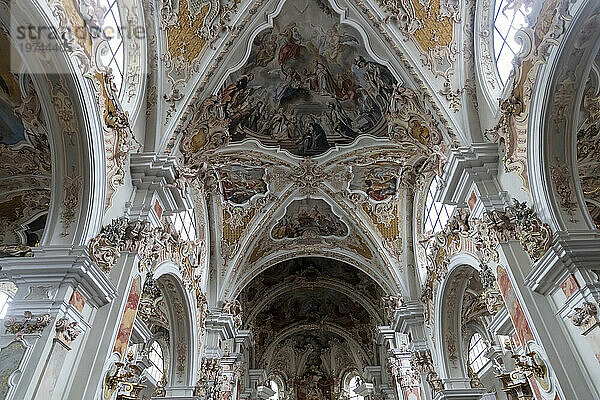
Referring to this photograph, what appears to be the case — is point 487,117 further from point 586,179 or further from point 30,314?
point 30,314

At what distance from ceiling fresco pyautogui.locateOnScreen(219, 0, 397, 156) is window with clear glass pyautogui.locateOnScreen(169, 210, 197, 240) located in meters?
2.59

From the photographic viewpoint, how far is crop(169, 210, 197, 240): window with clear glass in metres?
12.5

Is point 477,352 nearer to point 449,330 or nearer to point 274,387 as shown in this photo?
point 449,330

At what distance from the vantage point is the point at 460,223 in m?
9.93

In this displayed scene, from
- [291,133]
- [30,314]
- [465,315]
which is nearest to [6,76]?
[30,314]

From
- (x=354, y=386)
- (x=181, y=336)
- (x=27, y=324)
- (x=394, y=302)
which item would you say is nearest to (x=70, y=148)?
(x=27, y=324)

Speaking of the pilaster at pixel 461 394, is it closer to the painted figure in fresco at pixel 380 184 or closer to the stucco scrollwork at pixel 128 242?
the painted figure in fresco at pixel 380 184

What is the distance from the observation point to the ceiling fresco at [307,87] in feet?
36.8

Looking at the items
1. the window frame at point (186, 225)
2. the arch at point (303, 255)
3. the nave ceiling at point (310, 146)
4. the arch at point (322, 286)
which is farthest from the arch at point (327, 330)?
the window frame at point (186, 225)

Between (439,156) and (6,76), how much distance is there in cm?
812

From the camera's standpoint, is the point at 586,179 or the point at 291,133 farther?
the point at 291,133

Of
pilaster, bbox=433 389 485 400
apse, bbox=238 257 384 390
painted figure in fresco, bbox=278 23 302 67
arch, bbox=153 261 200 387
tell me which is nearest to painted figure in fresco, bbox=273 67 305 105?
painted figure in fresco, bbox=278 23 302 67

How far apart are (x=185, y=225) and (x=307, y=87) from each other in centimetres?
501

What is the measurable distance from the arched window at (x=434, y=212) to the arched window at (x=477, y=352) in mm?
8258
